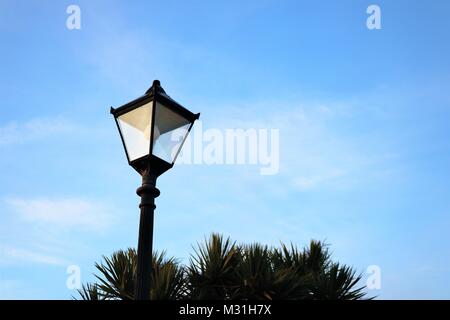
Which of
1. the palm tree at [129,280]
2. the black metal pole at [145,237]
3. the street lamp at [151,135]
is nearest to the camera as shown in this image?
the black metal pole at [145,237]

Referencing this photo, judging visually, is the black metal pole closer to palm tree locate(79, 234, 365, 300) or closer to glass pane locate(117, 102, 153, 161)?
glass pane locate(117, 102, 153, 161)

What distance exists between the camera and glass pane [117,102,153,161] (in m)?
4.73

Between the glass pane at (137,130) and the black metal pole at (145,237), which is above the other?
the glass pane at (137,130)

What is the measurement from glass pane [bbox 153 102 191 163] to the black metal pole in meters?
0.24

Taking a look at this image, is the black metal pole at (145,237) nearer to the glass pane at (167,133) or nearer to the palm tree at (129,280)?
the glass pane at (167,133)

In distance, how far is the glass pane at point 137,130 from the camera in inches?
186

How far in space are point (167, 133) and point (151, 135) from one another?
172 mm

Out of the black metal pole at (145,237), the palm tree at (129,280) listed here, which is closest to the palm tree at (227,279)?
the palm tree at (129,280)

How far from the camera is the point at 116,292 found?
12.7 metres

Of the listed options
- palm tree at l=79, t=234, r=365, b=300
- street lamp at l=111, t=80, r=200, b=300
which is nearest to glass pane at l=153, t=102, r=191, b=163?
street lamp at l=111, t=80, r=200, b=300
